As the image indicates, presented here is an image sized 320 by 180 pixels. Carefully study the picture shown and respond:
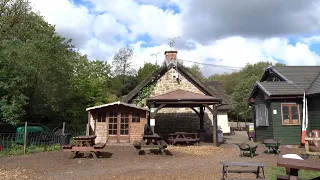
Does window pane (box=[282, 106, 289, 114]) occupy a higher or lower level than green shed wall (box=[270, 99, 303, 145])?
higher

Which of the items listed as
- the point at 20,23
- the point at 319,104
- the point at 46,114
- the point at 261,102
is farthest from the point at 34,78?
the point at 319,104

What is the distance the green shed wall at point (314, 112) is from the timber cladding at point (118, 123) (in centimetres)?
929

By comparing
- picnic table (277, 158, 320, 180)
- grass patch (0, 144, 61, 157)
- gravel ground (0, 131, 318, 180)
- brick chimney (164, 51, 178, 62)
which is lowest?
gravel ground (0, 131, 318, 180)

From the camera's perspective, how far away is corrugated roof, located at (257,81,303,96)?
17.5m

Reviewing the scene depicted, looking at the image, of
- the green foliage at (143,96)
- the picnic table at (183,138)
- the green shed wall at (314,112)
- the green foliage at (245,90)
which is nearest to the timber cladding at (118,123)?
the picnic table at (183,138)

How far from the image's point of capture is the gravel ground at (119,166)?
9188 mm

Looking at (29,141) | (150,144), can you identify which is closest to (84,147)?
(150,144)

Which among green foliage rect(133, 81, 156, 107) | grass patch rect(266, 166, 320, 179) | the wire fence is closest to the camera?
grass patch rect(266, 166, 320, 179)

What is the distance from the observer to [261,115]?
1916 cm

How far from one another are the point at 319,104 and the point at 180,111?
30.0 ft

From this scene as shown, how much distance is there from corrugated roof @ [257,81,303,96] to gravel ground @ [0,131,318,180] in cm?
444

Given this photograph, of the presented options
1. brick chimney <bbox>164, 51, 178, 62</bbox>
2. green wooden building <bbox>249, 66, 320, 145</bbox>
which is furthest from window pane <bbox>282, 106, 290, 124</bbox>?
brick chimney <bbox>164, 51, 178, 62</bbox>

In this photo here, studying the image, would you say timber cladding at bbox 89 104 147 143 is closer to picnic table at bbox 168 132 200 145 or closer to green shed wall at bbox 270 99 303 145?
picnic table at bbox 168 132 200 145

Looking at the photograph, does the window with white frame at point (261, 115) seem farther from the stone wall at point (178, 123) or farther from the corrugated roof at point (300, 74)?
the stone wall at point (178, 123)
